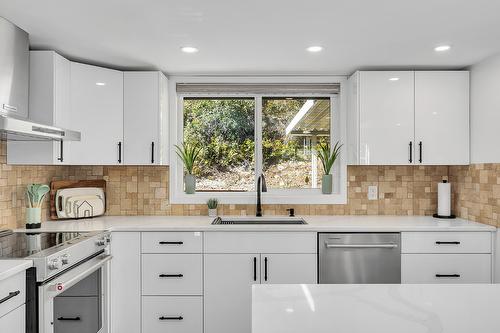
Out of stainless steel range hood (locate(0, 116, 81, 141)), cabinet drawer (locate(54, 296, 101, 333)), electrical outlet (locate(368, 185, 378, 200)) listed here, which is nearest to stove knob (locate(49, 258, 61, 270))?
cabinet drawer (locate(54, 296, 101, 333))

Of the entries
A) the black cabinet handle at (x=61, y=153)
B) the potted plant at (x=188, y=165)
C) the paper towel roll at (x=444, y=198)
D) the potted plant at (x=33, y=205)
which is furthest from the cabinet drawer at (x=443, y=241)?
the potted plant at (x=33, y=205)

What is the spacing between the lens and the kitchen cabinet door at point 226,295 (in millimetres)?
2984

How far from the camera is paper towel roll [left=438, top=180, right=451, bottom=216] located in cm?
338

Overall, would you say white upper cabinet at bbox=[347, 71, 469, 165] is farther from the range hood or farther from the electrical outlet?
the range hood

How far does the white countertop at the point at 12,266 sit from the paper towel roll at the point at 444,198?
3.05m

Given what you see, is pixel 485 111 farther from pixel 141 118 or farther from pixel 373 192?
pixel 141 118

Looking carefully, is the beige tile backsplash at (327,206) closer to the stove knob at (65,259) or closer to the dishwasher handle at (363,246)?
the dishwasher handle at (363,246)

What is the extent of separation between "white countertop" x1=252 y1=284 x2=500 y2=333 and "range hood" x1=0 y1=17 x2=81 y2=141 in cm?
163

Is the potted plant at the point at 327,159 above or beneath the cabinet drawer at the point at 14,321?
above

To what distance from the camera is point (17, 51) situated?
2.45m

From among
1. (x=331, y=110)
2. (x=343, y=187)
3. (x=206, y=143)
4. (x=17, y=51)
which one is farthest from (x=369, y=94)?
(x=17, y=51)

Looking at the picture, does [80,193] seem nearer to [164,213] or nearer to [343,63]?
[164,213]

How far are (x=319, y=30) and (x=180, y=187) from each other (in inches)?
76.0

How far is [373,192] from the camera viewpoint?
11.9 feet
